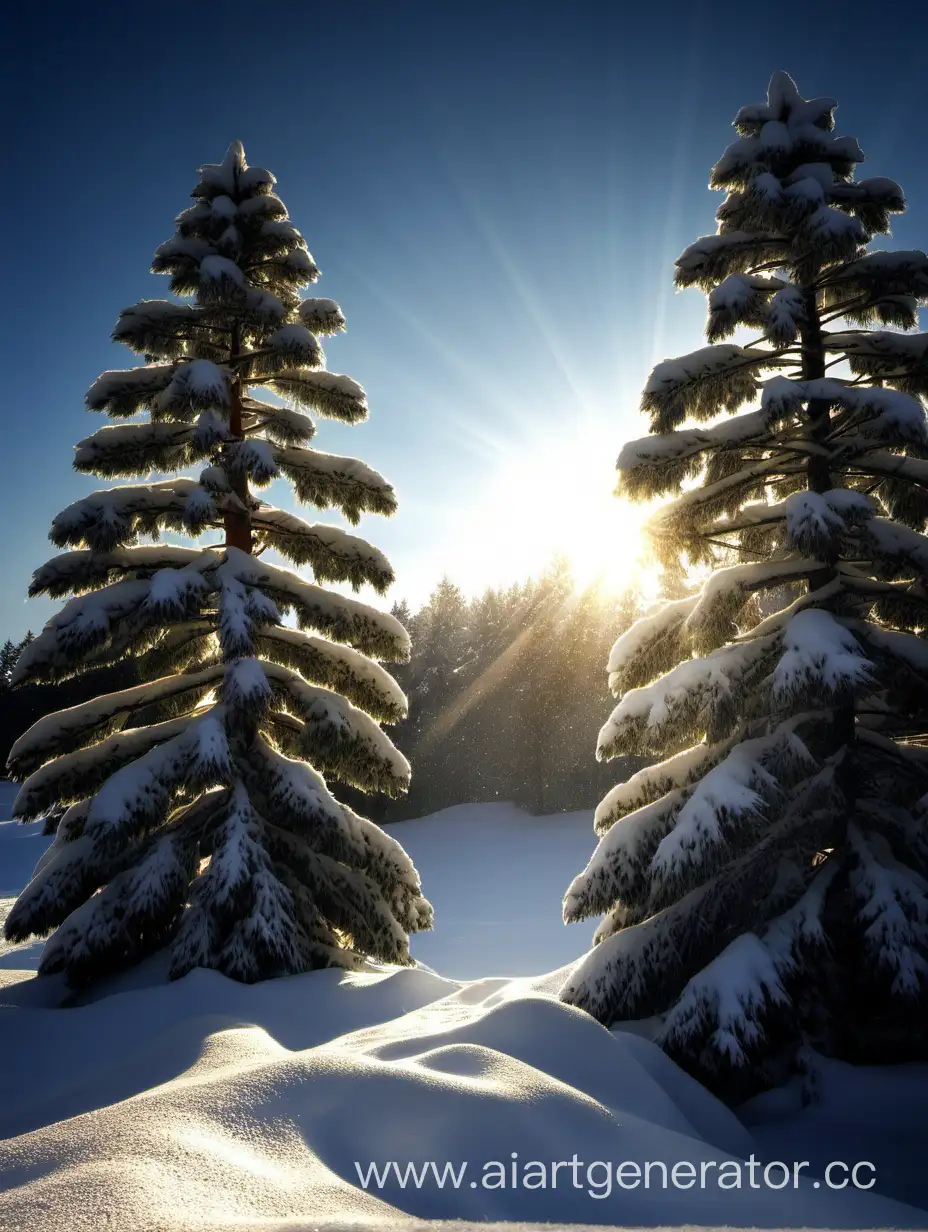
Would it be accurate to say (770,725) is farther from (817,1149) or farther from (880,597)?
(817,1149)

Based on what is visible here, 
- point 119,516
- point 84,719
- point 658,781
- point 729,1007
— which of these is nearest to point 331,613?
point 119,516

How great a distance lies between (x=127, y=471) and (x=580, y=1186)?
8.24 m

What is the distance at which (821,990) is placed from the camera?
5262 millimetres

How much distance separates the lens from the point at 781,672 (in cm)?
520

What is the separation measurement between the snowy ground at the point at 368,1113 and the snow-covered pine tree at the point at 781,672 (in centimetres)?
60

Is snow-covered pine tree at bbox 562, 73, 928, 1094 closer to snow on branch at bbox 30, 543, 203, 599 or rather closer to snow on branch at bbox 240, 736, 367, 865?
snow on branch at bbox 240, 736, 367, 865

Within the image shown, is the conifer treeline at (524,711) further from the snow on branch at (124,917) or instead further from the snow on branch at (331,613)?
the snow on branch at (124,917)

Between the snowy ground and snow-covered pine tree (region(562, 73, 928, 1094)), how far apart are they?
602 millimetres

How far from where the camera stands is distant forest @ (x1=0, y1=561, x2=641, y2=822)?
31.5m

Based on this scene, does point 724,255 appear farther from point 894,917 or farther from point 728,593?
point 894,917

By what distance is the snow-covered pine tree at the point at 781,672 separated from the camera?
201 inches

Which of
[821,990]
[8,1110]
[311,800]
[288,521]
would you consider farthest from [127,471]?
[821,990]

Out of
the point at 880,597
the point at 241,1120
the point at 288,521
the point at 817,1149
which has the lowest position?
the point at 817,1149

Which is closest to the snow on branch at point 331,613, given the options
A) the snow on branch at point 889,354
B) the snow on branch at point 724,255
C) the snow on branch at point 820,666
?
the snow on branch at point 820,666
